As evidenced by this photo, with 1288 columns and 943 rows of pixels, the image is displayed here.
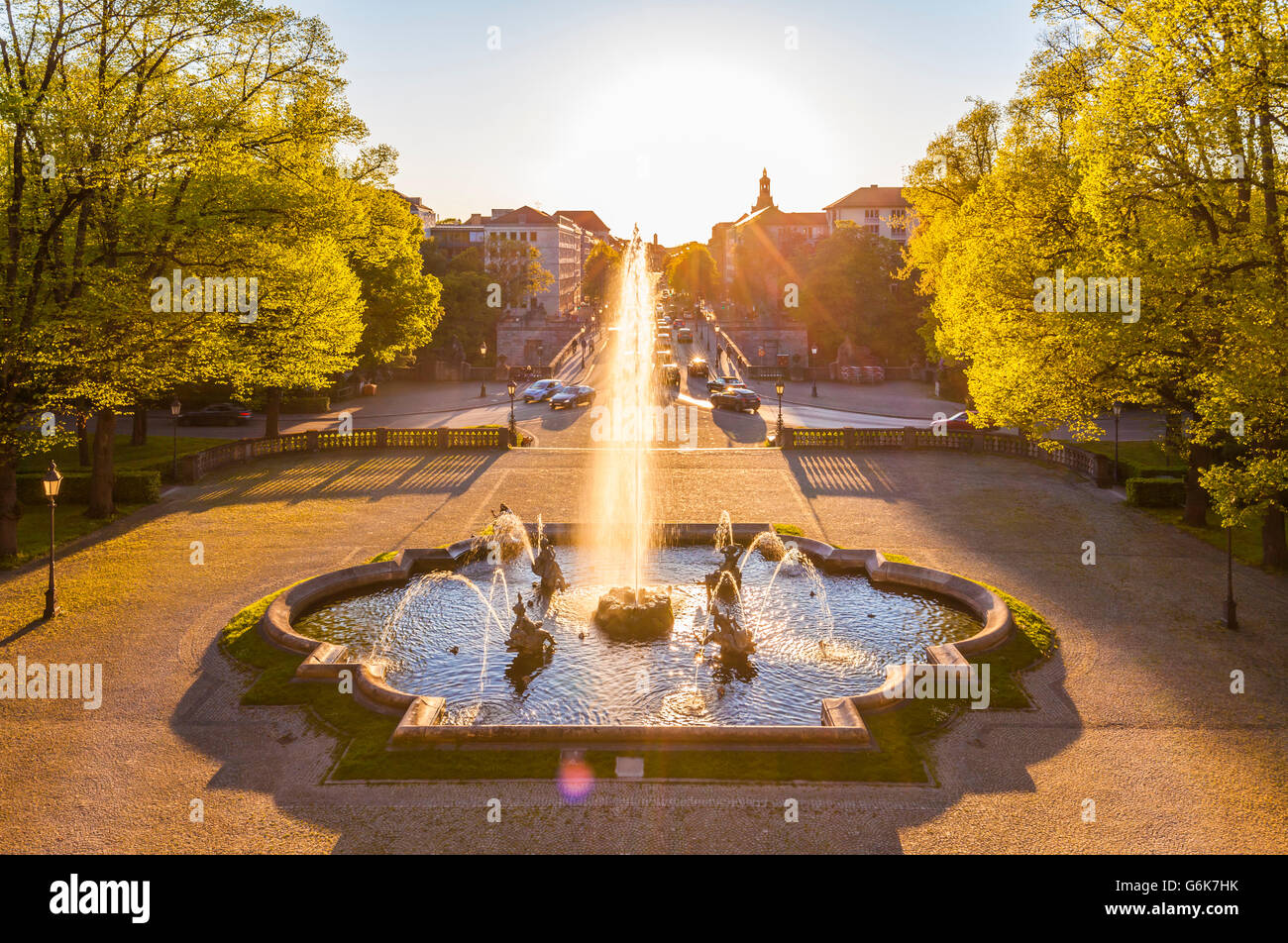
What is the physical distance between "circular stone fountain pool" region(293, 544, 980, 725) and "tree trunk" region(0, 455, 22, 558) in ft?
33.2

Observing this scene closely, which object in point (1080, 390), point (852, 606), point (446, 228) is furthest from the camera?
point (446, 228)

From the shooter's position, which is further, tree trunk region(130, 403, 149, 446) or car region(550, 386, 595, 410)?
car region(550, 386, 595, 410)

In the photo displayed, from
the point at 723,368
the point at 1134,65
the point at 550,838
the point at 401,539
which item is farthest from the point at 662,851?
the point at 723,368

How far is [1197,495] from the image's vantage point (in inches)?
1093

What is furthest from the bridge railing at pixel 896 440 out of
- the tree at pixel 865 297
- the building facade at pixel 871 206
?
the building facade at pixel 871 206

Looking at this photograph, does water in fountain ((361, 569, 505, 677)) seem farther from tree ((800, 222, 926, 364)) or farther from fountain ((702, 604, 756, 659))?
tree ((800, 222, 926, 364))

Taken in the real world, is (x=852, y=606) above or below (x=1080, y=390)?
below

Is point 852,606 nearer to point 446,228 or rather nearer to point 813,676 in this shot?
point 813,676

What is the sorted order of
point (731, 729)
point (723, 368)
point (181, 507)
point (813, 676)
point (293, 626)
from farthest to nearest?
point (723, 368)
point (181, 507)
point (293, 626)
point (813, 676)
point (731, 729)

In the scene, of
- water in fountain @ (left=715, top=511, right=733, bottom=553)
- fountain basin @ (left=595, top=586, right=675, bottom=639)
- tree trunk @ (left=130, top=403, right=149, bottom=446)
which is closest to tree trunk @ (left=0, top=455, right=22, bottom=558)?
fountain basin @ (left=595, top=586, right=675, bottom=639)

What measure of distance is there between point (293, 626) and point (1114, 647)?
1778cm

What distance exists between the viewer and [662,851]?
11.3 meters

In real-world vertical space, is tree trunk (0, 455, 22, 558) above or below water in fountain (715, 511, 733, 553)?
above

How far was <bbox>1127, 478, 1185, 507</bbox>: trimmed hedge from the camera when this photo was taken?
98.3 ft
